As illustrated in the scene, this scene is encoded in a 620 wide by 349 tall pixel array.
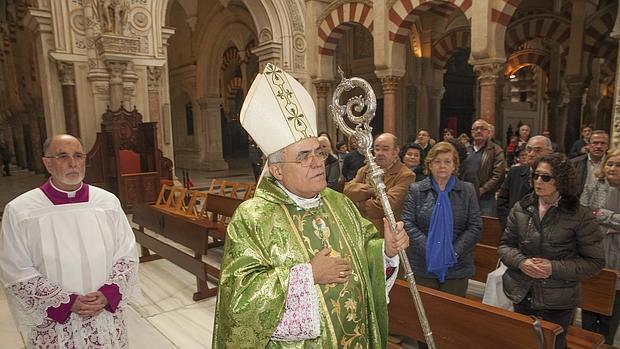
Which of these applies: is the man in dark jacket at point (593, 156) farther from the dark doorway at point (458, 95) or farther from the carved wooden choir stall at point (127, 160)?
the dark doorway at point (458, 95)

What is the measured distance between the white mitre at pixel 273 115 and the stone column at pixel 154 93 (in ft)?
26.3

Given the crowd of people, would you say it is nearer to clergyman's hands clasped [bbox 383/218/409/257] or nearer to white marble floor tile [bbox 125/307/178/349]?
clergyman's hands clasped [bbox 383/218/409/257]

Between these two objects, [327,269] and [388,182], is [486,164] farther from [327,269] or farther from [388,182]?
[327,269]

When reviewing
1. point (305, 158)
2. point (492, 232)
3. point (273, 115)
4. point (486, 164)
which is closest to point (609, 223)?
point (492, 232)

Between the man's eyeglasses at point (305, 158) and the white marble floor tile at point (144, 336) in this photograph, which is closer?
the man's eyeglasses at point (305, 158)

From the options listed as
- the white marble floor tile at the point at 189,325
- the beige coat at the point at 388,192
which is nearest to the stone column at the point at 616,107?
the beige coat at the point at 388,192

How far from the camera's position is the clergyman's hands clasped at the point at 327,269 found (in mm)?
1280

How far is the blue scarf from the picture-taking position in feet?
8.13

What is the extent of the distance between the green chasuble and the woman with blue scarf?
38.4 inches

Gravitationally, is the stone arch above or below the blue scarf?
above

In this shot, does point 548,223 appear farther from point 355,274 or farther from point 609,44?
point 609,44

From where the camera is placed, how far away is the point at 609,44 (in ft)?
36.3

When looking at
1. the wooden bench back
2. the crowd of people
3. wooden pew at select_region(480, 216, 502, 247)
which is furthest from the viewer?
wooden pew at select_region(480, 216, 502, 247)

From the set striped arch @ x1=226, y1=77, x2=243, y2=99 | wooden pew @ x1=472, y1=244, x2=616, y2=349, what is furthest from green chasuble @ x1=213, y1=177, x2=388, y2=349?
striped arch @ x1=226, y1=77, x2=243, y2=99
